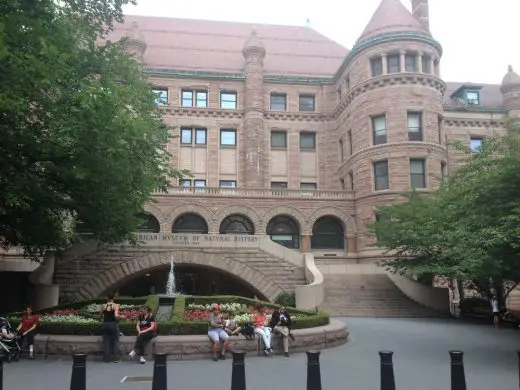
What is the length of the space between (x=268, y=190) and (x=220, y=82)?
11422mm

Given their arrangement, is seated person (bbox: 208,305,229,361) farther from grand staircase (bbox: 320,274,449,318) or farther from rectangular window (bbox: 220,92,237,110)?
rectangular window (bbox: 220,92,237,110)

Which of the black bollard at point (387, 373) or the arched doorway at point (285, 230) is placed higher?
the arched doorway at point (285, 230)

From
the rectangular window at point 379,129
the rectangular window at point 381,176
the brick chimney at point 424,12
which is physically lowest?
the rectangular window at point 381,176

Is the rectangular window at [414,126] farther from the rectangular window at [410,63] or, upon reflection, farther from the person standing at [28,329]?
the person standing at [28,329]

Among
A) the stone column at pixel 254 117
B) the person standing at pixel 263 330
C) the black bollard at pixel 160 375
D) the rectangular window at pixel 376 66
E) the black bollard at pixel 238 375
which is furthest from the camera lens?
the stone column at pixel 254 117

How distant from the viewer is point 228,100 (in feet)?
136

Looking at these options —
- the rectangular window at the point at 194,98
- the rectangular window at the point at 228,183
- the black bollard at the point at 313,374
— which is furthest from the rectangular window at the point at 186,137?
the black bollard at the point at 313,374

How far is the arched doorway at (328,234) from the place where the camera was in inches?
1454

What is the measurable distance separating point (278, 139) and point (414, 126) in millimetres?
11434

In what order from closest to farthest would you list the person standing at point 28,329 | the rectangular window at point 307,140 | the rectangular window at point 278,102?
the person standing at point 28,329 < the rectangular window at point 307,140 < the rectangular window at point 278,102

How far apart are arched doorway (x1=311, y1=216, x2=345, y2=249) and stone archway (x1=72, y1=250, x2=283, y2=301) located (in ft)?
42.0

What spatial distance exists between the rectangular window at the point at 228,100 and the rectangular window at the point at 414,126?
14.6 metres

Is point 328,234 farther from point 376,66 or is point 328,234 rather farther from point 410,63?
point 410,63

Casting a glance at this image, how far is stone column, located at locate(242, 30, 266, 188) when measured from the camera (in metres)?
39.3
